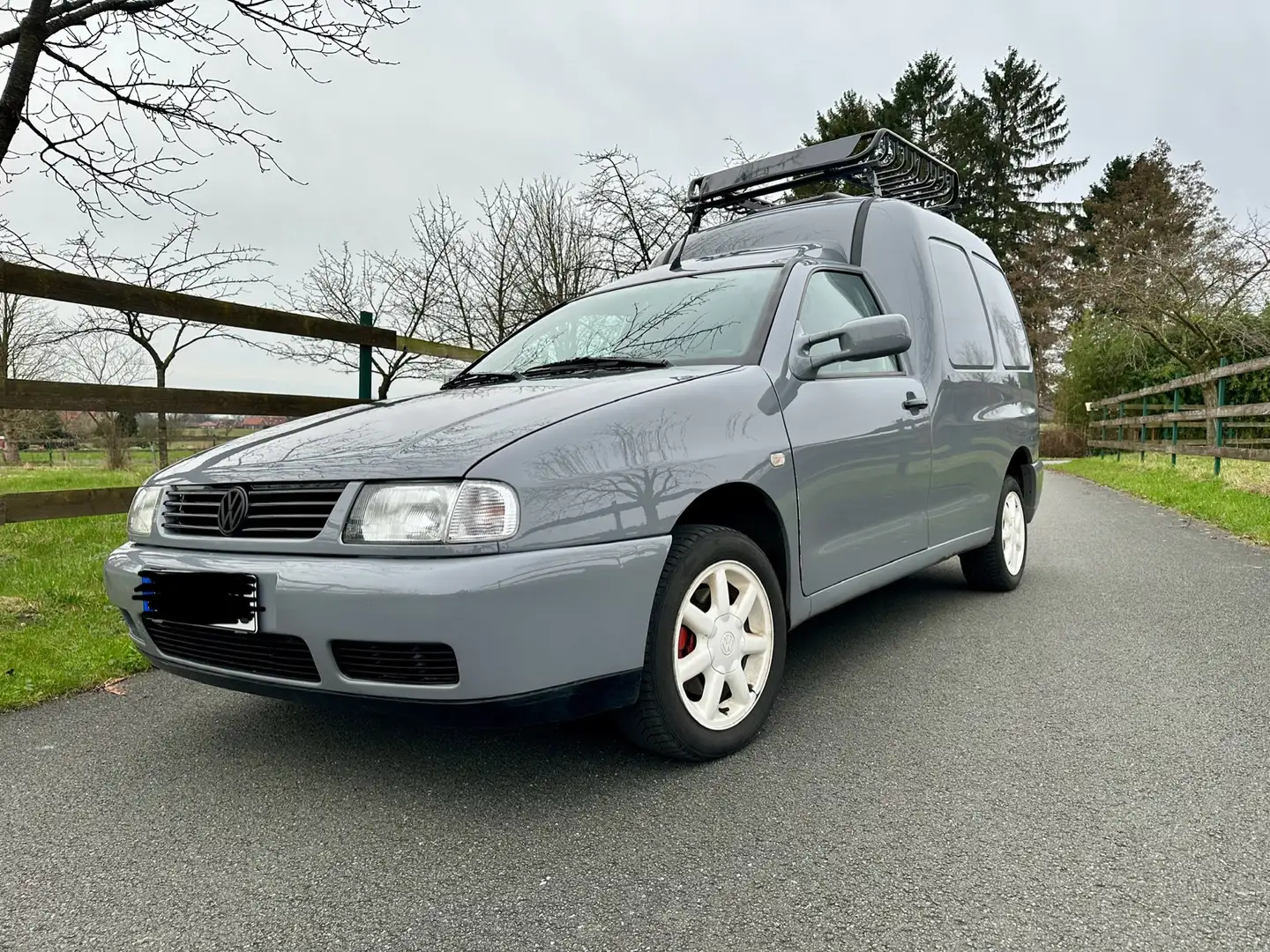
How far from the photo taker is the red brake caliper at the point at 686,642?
8.22 ft

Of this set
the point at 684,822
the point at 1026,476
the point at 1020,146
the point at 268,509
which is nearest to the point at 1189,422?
the point at 1026,476

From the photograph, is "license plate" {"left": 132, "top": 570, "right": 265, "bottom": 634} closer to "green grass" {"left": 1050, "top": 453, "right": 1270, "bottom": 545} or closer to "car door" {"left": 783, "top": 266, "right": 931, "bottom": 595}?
"car door" {"left": 783, "top": 266, "right": 931, "bottom": 595}

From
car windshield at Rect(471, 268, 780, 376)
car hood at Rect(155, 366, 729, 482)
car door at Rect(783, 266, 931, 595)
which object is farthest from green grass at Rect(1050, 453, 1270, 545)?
car hood at Rect(155, 366, 729, 482)

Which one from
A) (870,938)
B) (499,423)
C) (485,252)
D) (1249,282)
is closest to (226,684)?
(499,423)

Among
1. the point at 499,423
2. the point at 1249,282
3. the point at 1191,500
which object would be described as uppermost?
the point at 1249,282

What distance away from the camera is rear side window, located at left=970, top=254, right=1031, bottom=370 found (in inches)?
198

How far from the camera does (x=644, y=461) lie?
7.62ft

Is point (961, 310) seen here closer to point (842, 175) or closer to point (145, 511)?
point (842, 175)

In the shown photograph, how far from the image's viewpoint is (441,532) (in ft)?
6.73

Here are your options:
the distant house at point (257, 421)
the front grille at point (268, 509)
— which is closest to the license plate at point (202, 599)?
the front grille at point (268, 509)

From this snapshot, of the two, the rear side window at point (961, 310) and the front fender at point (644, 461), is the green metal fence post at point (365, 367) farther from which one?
the front fender at point (644, 461)

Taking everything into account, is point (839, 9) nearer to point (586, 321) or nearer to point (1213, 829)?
point (586, 321)

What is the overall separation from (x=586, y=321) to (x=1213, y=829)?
2.73m

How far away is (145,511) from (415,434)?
100 cm
